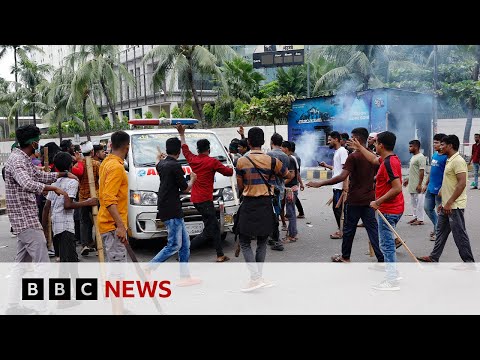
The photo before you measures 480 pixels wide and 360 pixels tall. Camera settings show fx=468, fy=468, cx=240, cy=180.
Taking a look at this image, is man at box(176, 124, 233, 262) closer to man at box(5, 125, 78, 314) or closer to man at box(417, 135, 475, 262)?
man at box(5, 125, 78, 314)

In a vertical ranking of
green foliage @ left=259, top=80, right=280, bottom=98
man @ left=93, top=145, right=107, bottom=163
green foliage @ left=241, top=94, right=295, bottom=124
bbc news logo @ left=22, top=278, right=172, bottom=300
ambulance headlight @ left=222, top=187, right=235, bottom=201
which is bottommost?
bbc news logo @ left=22, top=278, right=172, bottom=300

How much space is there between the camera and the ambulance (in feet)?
22.4

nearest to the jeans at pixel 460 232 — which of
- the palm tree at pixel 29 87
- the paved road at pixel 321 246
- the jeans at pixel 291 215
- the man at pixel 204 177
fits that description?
the paved road at pixel 321 246

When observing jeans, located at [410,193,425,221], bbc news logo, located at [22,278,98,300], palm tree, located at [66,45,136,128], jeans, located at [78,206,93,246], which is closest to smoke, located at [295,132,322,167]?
jeans, located at [410,193,425,221]

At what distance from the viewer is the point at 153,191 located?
6871 millimetres

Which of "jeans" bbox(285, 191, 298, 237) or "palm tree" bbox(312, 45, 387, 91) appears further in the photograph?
"palm tree" bbox(312, 45, 387, 91)

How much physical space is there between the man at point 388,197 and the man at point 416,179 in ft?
7.70

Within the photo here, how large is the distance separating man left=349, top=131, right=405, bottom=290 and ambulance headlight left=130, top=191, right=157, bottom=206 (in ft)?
9.70

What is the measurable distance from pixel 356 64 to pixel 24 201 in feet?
88.5

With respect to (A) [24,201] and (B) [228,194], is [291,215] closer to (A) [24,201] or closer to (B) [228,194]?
(B) [228,194]

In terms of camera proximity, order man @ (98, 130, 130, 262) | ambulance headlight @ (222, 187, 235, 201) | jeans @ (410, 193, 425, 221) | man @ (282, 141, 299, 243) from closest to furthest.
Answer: man @ (98, 130, 130, 262)
ambulance headlight @ (222, 187, 235, 201)
man @ (282, 141, 299, 243)
jeans @ (410, 193, 425, 221)

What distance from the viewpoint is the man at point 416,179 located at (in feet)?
26.9

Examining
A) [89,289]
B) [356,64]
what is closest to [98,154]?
[89,289]
